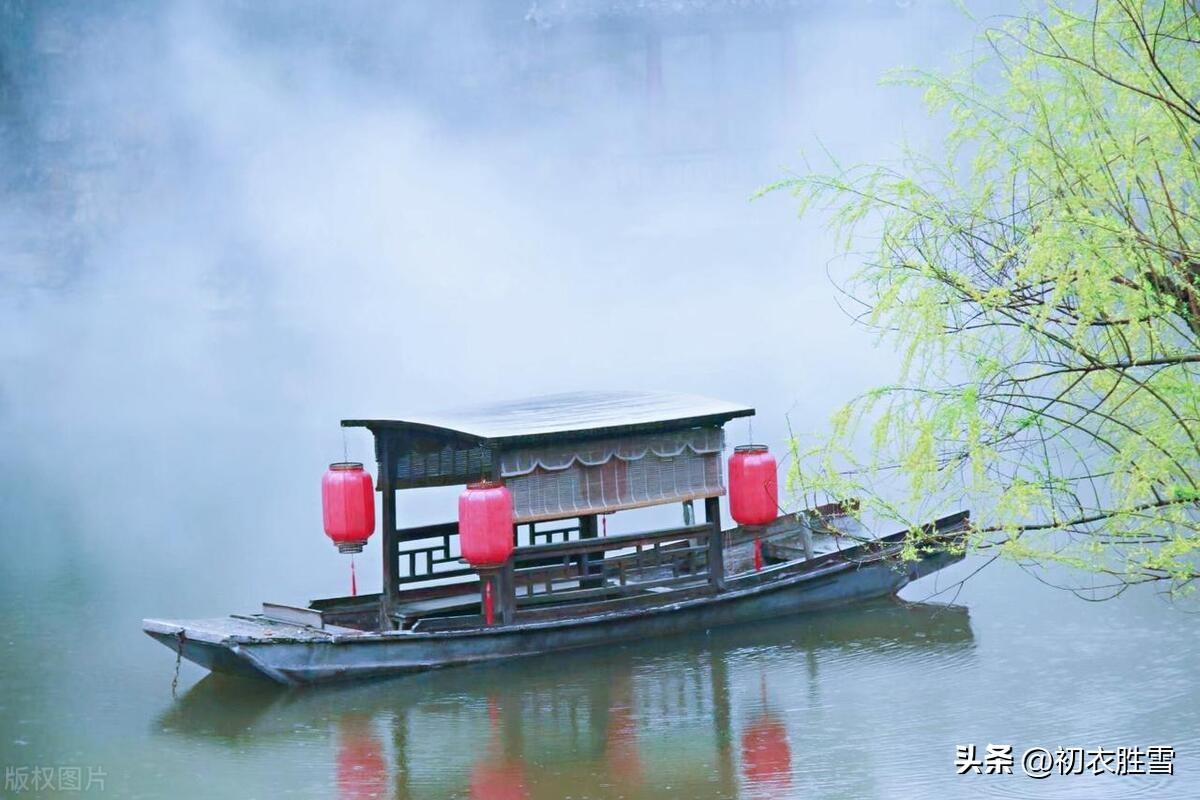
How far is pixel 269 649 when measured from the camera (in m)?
10.2

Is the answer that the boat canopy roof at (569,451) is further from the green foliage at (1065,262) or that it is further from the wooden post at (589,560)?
the green foliage at (1065,262)

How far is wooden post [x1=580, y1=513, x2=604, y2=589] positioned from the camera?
11.8 m

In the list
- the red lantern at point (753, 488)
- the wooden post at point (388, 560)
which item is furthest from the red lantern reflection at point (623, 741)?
the red lantern at point (753, 488)

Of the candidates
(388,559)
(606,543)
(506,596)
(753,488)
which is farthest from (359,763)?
(753,488)

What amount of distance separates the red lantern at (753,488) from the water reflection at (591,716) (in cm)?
103

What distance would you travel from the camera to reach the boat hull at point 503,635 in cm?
1027

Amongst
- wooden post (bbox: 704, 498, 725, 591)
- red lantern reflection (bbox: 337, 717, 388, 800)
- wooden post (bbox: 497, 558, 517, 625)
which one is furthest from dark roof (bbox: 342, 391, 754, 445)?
red lantern reflection (bbox: 337, 717, 388, 800)

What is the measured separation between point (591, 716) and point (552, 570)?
194 cm

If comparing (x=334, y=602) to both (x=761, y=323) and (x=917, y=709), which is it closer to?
(x=917, y=709)

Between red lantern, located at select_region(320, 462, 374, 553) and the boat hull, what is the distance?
1045mm

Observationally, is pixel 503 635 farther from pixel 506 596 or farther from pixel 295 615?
pixel 295 615

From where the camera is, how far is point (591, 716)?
393 inches

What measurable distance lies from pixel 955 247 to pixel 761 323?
42330 millimetres

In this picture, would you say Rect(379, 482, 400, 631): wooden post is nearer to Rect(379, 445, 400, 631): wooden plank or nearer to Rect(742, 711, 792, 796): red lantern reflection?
Rect(379, 445, 400, 631): wooden plank
